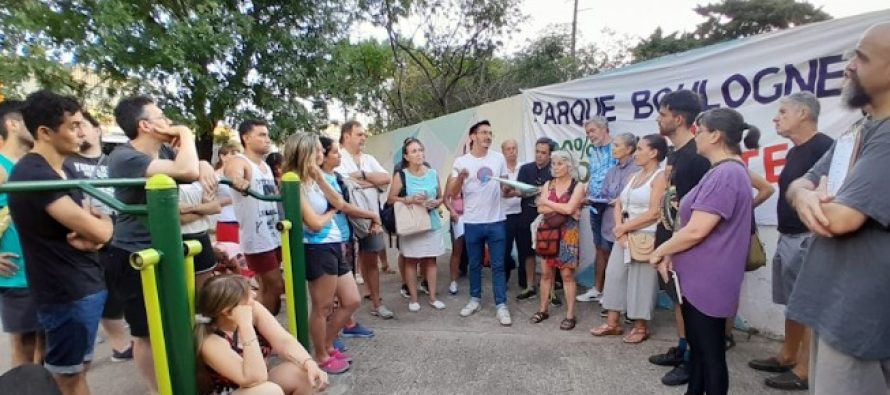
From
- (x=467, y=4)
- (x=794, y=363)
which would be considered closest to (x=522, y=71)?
(x=467, y=4)

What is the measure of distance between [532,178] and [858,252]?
140 inches

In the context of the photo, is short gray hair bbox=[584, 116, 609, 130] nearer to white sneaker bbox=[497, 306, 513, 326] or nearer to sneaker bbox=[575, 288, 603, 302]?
sneaker bbox=[575, 288, 603, 302]

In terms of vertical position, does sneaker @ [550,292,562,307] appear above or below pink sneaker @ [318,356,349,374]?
below

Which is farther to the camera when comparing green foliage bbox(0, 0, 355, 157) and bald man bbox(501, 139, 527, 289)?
green foliage bbox(0, 0, 355, 157)

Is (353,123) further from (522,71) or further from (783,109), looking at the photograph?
(522,71)

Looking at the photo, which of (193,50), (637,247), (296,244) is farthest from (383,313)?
(193,50)

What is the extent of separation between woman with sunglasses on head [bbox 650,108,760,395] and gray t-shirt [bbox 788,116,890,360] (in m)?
0.76

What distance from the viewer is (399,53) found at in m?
13.8

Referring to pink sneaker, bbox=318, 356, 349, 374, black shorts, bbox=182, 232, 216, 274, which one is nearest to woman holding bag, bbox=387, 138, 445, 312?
pink sneaker, bbox=318, 356, 349, 374

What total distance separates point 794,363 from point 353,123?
376 cm

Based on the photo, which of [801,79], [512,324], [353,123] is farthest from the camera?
[353,123]

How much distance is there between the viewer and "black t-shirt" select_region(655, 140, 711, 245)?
2992 millimetres

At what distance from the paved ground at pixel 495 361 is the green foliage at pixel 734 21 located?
60.7ft

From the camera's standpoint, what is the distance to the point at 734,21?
23.5 m
